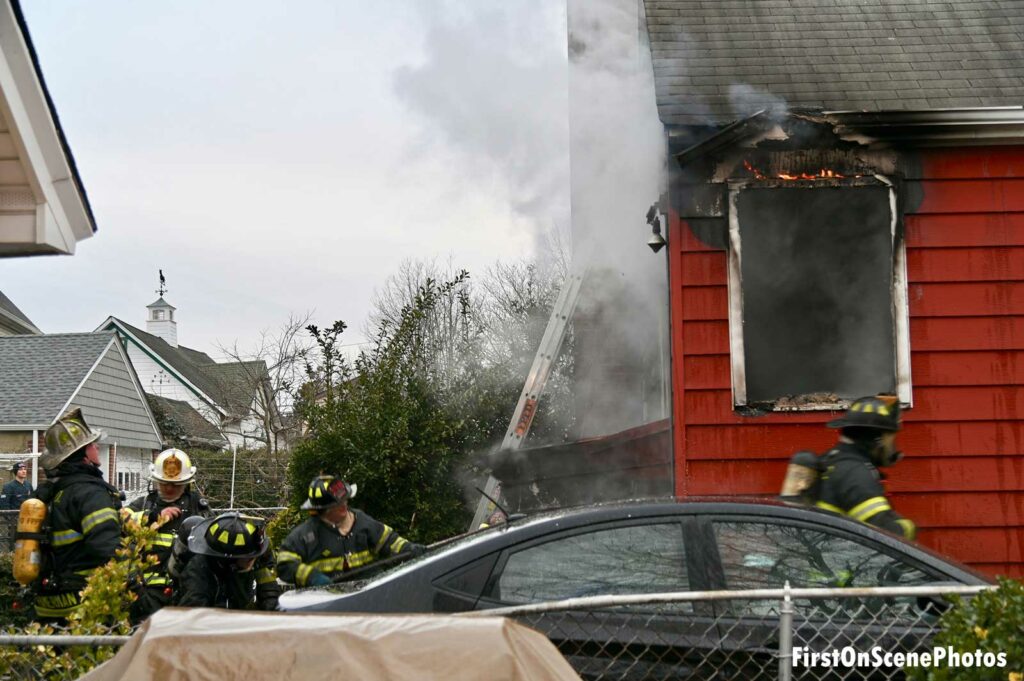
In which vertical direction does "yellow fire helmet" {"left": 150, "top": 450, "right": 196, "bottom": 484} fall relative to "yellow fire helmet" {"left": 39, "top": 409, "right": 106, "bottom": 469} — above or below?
below

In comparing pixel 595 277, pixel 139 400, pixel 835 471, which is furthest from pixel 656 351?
pixel 139 400

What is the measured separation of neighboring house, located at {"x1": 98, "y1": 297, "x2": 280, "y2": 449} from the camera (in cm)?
2349

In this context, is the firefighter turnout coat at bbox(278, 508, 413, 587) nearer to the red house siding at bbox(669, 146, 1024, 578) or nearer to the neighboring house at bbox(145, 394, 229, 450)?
the red house siding at bbox(669, 146, 1024, 578)

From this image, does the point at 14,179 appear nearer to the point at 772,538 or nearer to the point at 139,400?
the point at 772,538

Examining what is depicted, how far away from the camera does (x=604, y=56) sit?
10523 millimetres

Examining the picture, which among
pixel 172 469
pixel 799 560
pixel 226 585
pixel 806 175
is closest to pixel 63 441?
pixel 172 469

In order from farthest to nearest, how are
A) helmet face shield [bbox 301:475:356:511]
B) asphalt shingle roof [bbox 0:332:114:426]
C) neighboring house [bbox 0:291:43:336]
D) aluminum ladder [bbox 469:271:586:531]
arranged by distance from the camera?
neighboring house [bbox 0:291:43:336] → asphalt shingle roof [bbox 0:332:114:426] → aluminum ladder [bbox 469:271:586:531] → helmet face shield [bbox 301:475:356:511]

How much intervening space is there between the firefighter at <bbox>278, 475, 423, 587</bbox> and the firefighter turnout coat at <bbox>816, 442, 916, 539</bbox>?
2.16m

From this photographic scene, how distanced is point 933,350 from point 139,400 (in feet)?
64.3

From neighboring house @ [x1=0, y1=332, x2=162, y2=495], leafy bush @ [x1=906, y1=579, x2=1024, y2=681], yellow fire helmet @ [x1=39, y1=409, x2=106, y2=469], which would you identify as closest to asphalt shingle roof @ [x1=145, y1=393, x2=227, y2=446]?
neighboring house @ [x1=0, y1=332, x2=162, y2=495]

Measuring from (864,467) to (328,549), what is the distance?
9.30ft

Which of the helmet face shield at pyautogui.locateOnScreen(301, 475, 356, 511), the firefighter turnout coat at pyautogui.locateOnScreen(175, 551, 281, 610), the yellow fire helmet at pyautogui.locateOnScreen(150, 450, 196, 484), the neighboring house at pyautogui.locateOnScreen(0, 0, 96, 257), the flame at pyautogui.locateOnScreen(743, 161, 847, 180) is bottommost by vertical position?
the firefighter turnout coat at pyautogui.locateOnScreen(175, 551, 281, 610)

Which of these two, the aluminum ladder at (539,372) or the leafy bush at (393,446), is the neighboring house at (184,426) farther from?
the aluminum ladder at (539,372)

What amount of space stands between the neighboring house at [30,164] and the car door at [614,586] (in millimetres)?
3005
